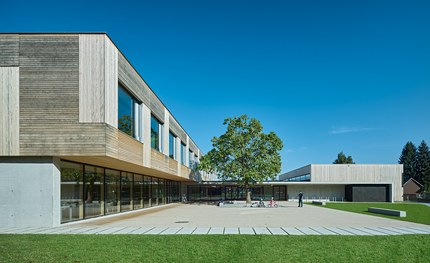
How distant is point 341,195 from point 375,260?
44725mm

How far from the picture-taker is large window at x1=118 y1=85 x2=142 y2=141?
17.7 meters

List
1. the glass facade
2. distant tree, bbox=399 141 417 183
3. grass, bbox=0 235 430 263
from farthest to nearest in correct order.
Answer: distant tree, bbox=399 141 417 183, the glass facade, grass, bbox=0 235 430 263

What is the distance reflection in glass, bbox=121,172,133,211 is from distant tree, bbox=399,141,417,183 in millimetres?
88327

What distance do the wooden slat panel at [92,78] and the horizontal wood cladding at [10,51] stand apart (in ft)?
9.02

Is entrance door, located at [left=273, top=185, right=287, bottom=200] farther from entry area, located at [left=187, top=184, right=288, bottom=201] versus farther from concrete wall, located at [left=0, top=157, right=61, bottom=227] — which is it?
concrete wall, located at [left=0, top=157, right=61, bottom=227]

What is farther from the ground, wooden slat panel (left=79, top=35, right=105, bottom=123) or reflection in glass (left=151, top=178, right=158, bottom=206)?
wooden slat panel (left=79, top=35, right=105, bottom=123)

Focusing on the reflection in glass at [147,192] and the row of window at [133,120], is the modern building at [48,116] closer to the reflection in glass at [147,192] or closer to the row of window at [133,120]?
the row of window at [133,120]

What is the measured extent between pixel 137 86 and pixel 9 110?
710cm

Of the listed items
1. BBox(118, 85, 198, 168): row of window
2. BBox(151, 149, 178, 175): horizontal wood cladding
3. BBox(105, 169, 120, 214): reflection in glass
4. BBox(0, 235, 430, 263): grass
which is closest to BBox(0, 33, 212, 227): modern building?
BBox(118, 85, 198, 168): row of window

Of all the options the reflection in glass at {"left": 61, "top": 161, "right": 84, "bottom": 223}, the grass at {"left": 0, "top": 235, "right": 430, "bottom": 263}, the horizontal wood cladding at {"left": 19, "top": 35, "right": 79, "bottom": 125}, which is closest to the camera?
the grass at {"left": 0, "top": 235, "right": 430, "bottom": 263}

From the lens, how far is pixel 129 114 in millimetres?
19203

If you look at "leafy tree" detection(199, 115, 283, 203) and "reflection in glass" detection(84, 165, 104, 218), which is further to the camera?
"leafy tree" detection(199, 115, 283, 203)

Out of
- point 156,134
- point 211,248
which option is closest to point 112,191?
point 156,134

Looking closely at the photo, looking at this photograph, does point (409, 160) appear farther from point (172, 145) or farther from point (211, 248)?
point (211, 248)
